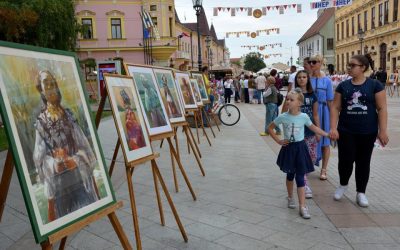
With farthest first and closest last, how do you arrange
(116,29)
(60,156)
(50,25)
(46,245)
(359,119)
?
(116,29), (50,25), (359,119), (60,156), (46,245)

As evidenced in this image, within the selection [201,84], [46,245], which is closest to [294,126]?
[46,245]

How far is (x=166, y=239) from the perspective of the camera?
404cm

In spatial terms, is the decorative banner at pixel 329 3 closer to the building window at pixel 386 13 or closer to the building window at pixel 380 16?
the building window at pixel 386 13

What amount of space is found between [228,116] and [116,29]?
3207 cm

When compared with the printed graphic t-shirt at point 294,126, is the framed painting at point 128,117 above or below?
above

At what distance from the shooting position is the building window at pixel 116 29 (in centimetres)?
4250

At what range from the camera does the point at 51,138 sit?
95.7 inches

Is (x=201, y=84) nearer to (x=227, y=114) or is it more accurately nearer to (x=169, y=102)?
(x=227, y=114)

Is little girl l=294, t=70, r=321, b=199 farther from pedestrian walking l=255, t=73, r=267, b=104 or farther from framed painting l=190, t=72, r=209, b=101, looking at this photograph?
pedestrian walking l=255, t=73, r=267, b=104

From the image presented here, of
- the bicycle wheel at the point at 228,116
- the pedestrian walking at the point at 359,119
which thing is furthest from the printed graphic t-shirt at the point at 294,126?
the bicycle wheel at the point at 228,116

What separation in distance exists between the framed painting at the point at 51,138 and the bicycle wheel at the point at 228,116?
10963 millimetres

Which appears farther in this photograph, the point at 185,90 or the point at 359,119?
the point at 185,90

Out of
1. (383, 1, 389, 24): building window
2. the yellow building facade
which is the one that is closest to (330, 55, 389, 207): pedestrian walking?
the yellow building facade

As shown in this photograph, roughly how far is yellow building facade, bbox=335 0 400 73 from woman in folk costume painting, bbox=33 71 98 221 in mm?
34169
